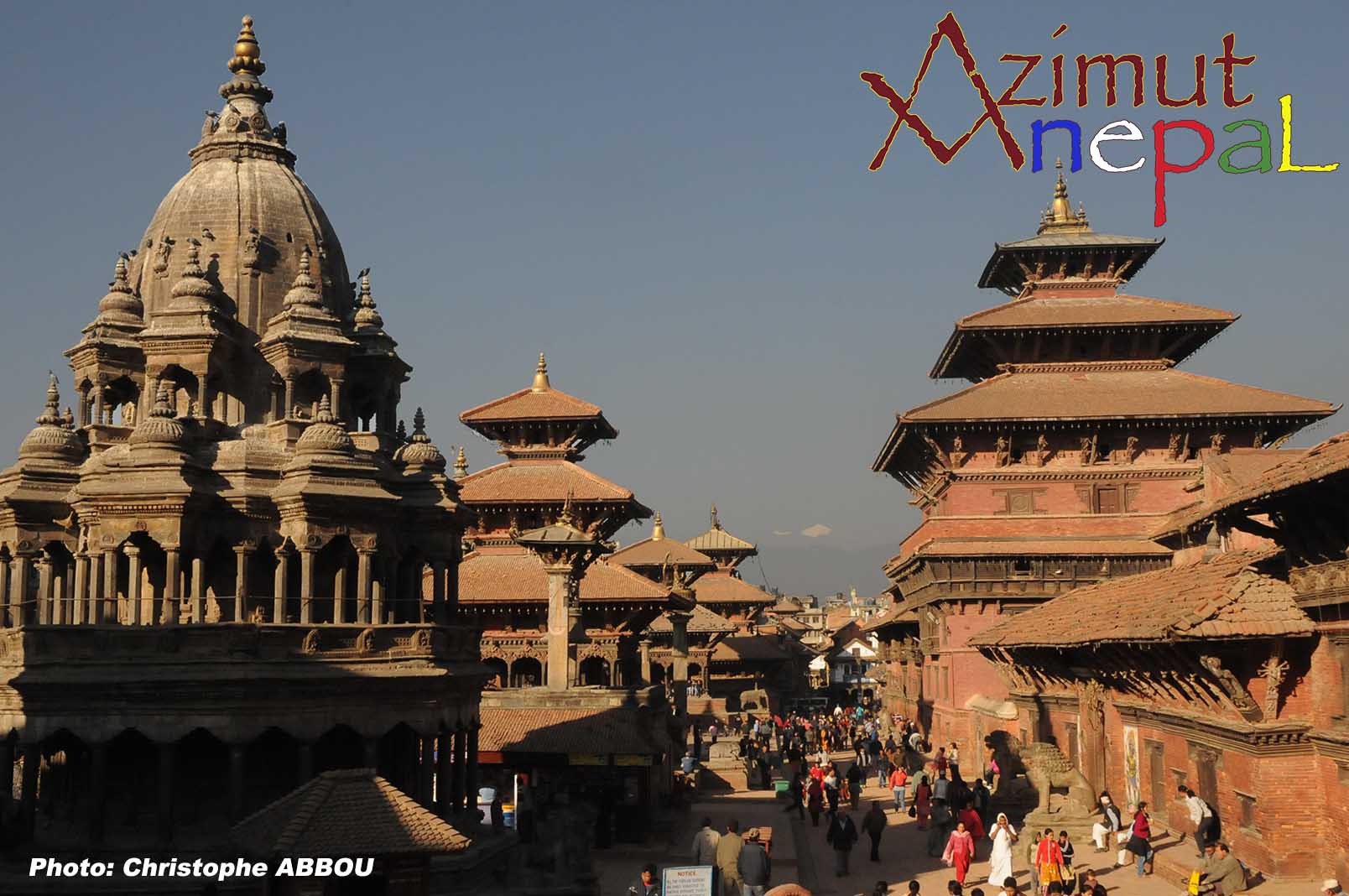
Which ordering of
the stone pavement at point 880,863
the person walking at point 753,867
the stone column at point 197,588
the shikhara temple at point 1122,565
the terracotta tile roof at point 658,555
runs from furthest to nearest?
the terracotta tile roof at point 658,555
the stone column at point 197,588
the stone pavement at point 880,863
the shikhara temple at point 1122,565
the person walking at point 753,867

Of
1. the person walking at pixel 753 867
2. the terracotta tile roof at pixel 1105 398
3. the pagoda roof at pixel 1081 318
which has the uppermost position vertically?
the pagoda roof at pixel 1081 318

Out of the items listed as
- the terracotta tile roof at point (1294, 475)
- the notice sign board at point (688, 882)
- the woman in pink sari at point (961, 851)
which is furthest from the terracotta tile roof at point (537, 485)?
the notice sign board at point (688, 882)

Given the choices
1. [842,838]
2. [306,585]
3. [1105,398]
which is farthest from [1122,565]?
[306,585]

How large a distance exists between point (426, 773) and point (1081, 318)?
33260 millimetres

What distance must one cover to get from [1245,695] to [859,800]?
2046cm

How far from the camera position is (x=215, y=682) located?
2423 cm

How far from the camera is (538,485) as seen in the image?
52.6 meters

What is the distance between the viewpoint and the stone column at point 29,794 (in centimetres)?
2552

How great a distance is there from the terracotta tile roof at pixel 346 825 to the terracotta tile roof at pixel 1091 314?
37.9 m

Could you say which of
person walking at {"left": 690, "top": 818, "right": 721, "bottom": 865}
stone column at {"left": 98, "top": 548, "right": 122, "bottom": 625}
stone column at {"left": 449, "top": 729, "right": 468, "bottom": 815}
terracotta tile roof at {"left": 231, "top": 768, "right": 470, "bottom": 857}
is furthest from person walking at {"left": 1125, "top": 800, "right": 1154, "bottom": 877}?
stone column at {"left": 98, "top": 548, "right": 122, "bottom": 625}

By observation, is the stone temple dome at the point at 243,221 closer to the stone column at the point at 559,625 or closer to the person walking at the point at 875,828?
the stone column at the point at 559,625

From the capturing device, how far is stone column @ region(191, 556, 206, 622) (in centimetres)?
2598

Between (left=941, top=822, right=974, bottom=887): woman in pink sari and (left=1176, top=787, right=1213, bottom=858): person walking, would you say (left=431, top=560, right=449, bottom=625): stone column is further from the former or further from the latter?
(left=1176, top=787, right=1213, bottom=858): person walking

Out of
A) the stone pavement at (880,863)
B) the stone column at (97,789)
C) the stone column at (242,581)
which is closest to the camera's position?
the stone pavement at (880,863)
